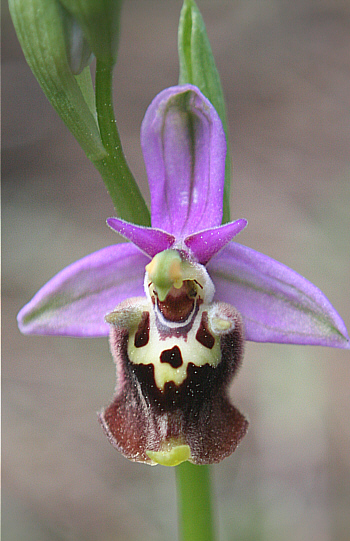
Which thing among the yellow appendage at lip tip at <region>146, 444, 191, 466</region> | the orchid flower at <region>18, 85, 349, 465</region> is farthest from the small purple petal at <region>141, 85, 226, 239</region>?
the yellow appendage at lip tip at <region>146, 444, 191, 466</region>

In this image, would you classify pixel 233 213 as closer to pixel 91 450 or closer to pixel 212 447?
pixel 91 450

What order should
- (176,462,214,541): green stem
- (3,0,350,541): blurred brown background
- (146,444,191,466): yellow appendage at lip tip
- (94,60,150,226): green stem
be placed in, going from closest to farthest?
(146,444,191,466): yellow appendage at lip tip < (94,60,150,226): green stem < (176,462,214,541): green stem < (3,0,350,541): blurred brown background

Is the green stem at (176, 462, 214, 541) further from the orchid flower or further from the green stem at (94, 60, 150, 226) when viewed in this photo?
the green stem at (94, 60, 150, 226)

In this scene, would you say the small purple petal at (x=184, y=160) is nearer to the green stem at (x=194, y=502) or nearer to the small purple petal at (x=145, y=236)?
the small purple petal at (x=145, y=236)

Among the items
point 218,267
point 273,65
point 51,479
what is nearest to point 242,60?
point 273,65

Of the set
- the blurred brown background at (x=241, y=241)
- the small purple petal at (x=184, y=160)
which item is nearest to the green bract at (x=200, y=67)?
the small purple petal at (x=184, y=160)

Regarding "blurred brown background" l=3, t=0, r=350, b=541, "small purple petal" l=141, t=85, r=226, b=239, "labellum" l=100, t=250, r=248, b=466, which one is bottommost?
"blurred brown background" l=3, t=0, r=350, b=541

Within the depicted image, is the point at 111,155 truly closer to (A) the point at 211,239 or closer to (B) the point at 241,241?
(A) the point at 211,239
